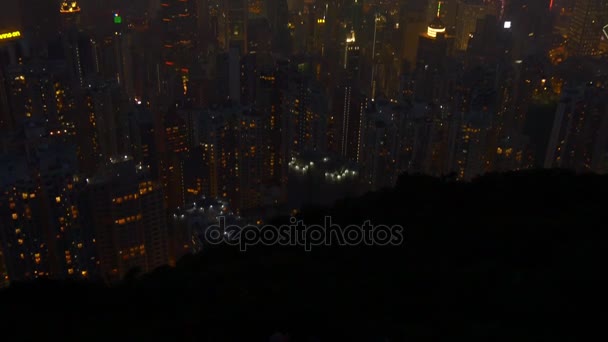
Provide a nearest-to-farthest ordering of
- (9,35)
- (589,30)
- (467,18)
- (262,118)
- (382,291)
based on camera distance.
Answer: (382,291) < (262,118) < (9,35) < (589,30) < (467,18)

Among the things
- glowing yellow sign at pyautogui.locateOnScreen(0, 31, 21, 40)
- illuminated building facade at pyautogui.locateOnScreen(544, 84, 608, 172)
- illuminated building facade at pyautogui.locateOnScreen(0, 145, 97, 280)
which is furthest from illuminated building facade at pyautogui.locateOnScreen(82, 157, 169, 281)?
glowing yellow sign at pyautogui.locateOnScreen(0, 31, 21, 40)

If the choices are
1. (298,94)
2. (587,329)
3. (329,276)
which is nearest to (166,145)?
(298,94)

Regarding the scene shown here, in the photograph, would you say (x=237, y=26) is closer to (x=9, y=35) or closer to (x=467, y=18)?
(x=9, y=35)

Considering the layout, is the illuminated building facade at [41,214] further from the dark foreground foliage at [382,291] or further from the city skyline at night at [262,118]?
the dark foreground foliage at [382,291]

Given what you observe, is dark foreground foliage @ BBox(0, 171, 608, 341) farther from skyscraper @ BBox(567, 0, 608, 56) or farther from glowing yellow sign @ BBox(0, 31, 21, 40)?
skyscraper @ BBox(567, 0, 608, 56)

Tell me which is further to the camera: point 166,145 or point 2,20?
point 2,20

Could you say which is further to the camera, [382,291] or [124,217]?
[124,217]

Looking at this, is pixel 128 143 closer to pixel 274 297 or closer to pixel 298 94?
pixel 298 94

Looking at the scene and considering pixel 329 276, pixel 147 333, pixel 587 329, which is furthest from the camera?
pixel 329 276

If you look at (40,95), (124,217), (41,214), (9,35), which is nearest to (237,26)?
(9,35)

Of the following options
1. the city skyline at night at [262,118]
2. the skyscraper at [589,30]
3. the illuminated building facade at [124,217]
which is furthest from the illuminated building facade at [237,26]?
the illuminated building facade at [124,217]

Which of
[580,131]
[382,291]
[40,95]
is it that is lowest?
[40,95]
